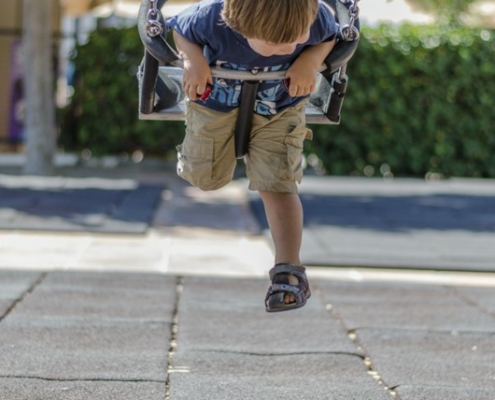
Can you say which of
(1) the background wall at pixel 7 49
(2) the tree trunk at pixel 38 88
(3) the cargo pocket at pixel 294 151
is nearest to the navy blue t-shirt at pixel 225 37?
(3) the cargo pocket at pixel 294 151

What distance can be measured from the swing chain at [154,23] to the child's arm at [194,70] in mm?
133

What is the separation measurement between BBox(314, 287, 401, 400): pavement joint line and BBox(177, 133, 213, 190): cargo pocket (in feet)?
3.28

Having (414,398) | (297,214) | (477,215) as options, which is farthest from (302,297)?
(477,215)

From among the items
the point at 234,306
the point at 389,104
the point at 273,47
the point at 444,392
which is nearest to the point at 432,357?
the point at 444,392

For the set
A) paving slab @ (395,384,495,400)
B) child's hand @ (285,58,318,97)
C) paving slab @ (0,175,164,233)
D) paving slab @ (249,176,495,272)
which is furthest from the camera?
paving slab @ (0,175,164,233)

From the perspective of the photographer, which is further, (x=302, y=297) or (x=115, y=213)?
(x=115, y=213)

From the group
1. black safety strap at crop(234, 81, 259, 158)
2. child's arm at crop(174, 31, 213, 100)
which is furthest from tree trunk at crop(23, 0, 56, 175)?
child's arm at crop(174, 31, 213, 100)

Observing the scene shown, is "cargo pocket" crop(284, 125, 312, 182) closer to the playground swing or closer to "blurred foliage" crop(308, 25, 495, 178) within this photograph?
the playground swing

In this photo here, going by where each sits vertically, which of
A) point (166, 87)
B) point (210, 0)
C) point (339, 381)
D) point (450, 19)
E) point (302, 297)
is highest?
point (210, 0)

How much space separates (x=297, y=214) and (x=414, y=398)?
76 centimetres

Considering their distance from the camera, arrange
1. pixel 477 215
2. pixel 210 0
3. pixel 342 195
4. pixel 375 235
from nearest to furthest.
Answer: pixel 210 0, pixel 375 235, pixel 477 215, pixel 342 195

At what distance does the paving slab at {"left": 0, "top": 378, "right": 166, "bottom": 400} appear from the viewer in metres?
4.12

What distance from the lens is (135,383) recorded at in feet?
14.3

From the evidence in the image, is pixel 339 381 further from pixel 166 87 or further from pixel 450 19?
pixel 450 19
